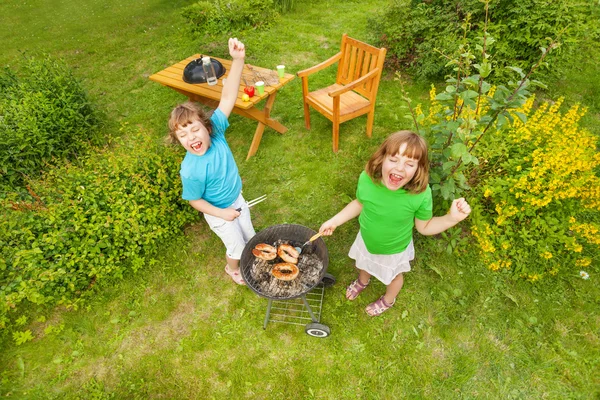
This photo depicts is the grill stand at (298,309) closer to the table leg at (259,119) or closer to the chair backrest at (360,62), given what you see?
the table leg at (259,119)

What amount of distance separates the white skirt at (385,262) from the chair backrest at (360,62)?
2670 mm

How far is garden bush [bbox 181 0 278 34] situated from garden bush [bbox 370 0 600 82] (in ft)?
11.3

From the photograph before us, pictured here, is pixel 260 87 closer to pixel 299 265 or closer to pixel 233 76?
pixel 233 76

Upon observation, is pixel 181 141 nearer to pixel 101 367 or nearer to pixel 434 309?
pixel 101 367

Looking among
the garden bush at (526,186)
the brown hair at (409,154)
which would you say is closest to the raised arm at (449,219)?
the brown hair at (409,154)

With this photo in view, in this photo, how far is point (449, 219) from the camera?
2246 millimetres

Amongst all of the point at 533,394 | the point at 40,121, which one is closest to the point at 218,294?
the point at 533,394

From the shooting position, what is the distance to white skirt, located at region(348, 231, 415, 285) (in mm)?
2783

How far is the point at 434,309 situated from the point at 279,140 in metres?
3.45

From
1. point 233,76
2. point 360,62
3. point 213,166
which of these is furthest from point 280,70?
point 213,166

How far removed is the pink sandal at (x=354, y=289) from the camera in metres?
3.41

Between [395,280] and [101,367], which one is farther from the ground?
[395,280]

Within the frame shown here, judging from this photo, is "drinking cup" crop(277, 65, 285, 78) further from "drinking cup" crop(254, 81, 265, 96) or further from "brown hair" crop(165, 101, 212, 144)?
"brown hair" crop(165, 101, 212, 144)

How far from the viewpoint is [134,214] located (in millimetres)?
3520
